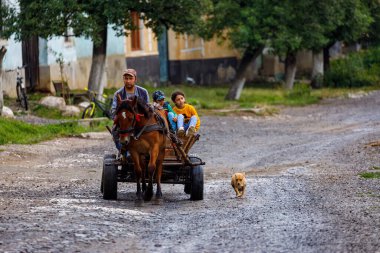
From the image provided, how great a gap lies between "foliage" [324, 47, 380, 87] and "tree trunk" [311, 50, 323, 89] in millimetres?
468

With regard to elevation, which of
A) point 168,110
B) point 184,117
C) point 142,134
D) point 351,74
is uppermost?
point 168,110

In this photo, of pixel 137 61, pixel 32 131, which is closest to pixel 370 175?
pixel 32 131

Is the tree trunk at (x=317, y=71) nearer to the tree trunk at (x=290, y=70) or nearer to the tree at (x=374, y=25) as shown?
the tree trunk at (x=290, y=70)

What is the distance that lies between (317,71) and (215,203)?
33.6 metres

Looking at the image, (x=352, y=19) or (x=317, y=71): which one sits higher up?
(x=352, y=19)

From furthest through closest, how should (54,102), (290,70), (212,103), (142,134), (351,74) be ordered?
(351,74), (290,70), (212,103), (54,102), (142,134)

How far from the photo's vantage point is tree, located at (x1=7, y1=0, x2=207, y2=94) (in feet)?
95.1

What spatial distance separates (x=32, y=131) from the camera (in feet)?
81.7

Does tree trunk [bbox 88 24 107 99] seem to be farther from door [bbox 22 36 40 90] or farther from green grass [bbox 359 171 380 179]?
green grass [bbox 359 171 380 179]

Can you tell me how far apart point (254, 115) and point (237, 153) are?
36.2ft

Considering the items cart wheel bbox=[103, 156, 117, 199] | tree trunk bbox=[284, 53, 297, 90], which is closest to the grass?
tree trunk bbox=[284, 53, 297, 90]

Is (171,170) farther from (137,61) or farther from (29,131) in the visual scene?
(137,61)

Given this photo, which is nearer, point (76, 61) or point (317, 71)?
point (76, 61)

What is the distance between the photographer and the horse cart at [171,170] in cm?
1426
